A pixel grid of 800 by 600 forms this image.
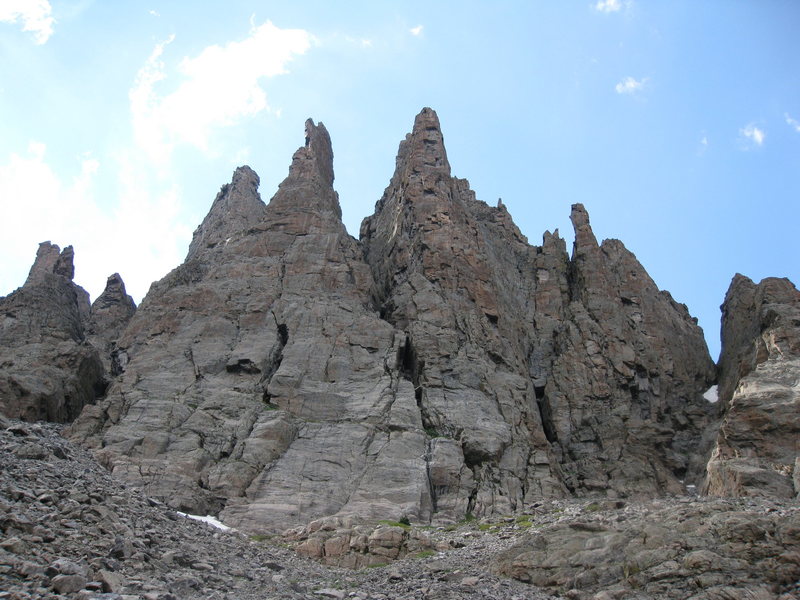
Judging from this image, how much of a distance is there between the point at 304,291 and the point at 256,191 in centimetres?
5595

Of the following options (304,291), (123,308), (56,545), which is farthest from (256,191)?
(56,545)

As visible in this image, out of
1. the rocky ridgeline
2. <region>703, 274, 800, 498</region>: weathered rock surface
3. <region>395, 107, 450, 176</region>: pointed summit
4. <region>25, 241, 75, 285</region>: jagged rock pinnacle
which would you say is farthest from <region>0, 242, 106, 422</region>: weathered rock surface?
<region>703, 274, 800, 498</region>: weathered rock surface

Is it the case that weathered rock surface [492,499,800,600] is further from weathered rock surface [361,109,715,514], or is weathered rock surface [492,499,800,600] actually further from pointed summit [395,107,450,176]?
pointed summit [395,107,450,176]

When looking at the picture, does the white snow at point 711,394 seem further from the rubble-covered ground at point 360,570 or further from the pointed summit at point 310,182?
the pointed summit at point 310,182

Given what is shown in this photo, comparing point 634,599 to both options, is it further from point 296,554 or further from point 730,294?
point 730,294

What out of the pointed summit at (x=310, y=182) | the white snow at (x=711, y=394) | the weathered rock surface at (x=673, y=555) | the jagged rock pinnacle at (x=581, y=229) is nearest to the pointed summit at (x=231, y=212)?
the pointed summit at (x=310, y=182)

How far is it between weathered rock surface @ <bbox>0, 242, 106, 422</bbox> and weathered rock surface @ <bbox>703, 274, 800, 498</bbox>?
56945mm

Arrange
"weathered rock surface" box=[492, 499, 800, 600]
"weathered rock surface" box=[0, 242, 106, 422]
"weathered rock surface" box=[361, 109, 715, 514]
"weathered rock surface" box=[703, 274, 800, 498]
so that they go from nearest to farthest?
"weathered rock surface" box=[492, 499, 800, 600] < "weathered rock surface" box=[703, 274, 800, 498] < "weathered rock surface" box=[0, 242, 106, 422] < "weathered rock surface" box=[361, 109, 715, 514]

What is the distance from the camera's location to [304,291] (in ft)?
251

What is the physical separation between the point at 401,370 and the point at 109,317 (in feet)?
152

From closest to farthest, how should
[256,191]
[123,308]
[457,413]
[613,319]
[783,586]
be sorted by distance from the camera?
[783,586] < [457,413] < [613,319] < [123,308] < [256,191]

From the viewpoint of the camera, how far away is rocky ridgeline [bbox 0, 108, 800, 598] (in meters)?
44.4

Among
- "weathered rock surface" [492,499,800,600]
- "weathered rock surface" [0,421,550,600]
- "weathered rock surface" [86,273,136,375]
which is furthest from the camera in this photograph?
"weathered rock surface" [86,273,136,375]

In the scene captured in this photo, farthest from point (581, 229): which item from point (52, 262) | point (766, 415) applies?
point (52, 262)
